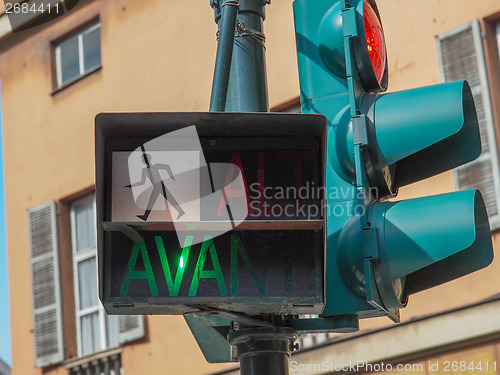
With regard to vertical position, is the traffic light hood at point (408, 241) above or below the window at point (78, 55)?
below

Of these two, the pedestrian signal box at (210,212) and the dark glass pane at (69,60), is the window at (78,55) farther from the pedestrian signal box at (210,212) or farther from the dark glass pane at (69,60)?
the pedestrian signal box at (210,212)

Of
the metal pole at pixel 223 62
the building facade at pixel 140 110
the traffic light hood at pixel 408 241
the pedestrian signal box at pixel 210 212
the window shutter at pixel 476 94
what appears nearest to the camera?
the pedestrian signal box at pixel 210 212

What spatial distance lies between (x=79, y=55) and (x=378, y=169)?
34.5ft

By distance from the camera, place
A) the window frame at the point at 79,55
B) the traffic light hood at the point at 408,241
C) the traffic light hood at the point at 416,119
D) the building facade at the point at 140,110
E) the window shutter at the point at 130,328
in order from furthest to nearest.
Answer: the window frame at the point at 79,55 → the window shutter at the point at 130,328 → the building facade at the point at 140,110 → the traffic light hood at the point at 416,119 → the traffic light hood at the point at 408,241

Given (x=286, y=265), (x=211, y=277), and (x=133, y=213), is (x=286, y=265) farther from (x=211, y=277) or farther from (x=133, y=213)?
(x=133, y=213)

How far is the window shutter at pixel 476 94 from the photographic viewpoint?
8922mm

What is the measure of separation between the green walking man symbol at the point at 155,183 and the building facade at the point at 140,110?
596 cm

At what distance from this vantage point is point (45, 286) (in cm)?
1301

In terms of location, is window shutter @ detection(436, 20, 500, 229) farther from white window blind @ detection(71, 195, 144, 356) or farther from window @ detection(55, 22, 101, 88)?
window @ detection(55, 22, 101, 88)

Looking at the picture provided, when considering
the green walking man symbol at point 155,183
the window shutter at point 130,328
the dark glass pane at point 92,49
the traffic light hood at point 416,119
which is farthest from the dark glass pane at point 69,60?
the green walking man symbol at point 155,183

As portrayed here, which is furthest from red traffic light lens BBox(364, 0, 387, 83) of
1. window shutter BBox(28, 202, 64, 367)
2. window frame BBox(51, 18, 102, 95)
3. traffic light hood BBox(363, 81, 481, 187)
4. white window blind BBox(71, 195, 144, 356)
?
window frame BBox(51, 18, 102, 95)

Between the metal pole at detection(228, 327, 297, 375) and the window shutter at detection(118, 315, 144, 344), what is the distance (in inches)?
328

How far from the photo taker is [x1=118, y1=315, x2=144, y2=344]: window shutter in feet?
39.0

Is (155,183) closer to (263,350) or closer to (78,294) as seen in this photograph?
(263,350)
